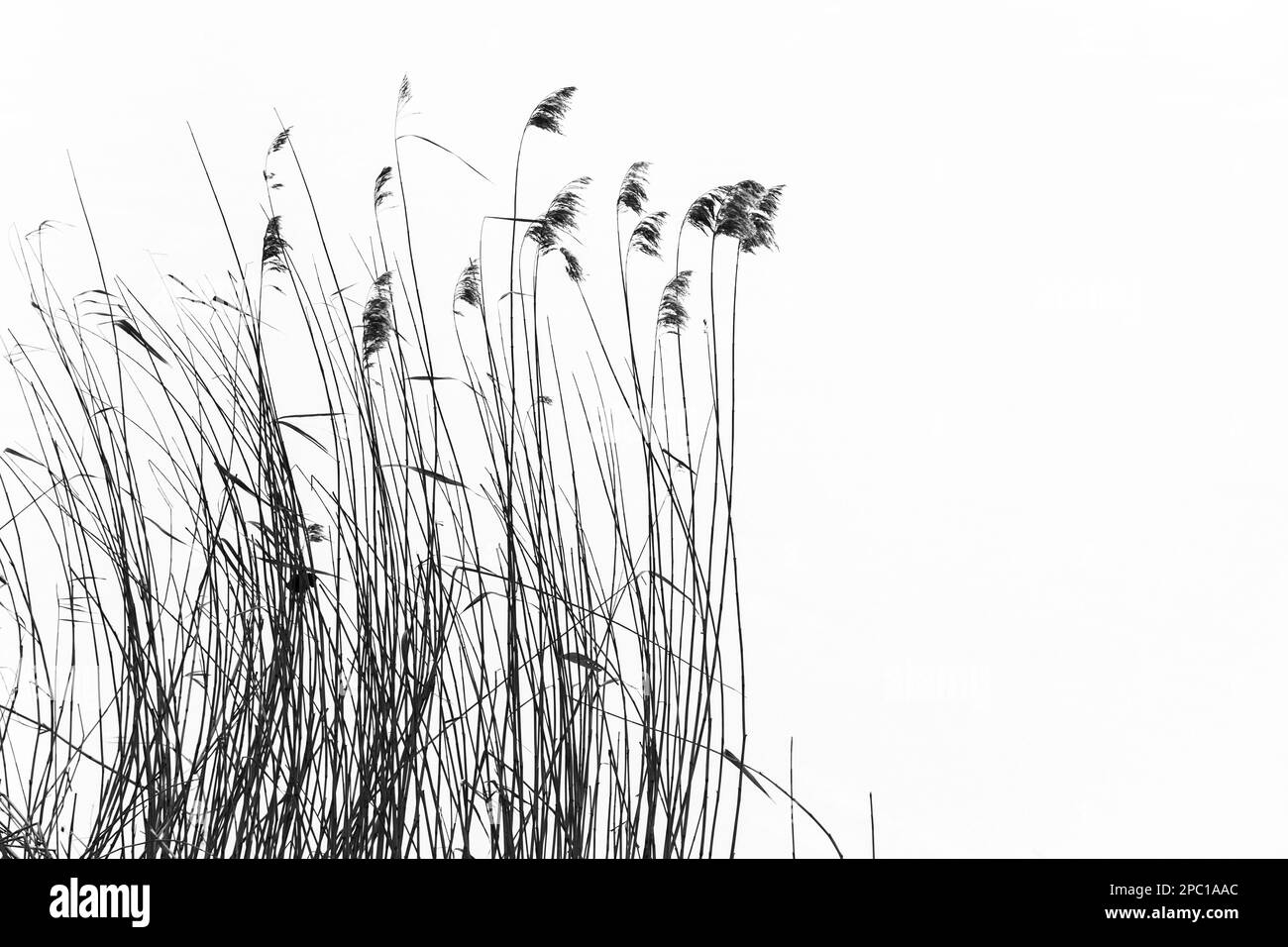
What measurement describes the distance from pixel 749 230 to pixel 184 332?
0.80m

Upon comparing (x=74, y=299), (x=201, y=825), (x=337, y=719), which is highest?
(x=74, y=299)

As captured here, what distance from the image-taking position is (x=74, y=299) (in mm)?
1720

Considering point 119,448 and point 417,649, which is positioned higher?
point 119,448
